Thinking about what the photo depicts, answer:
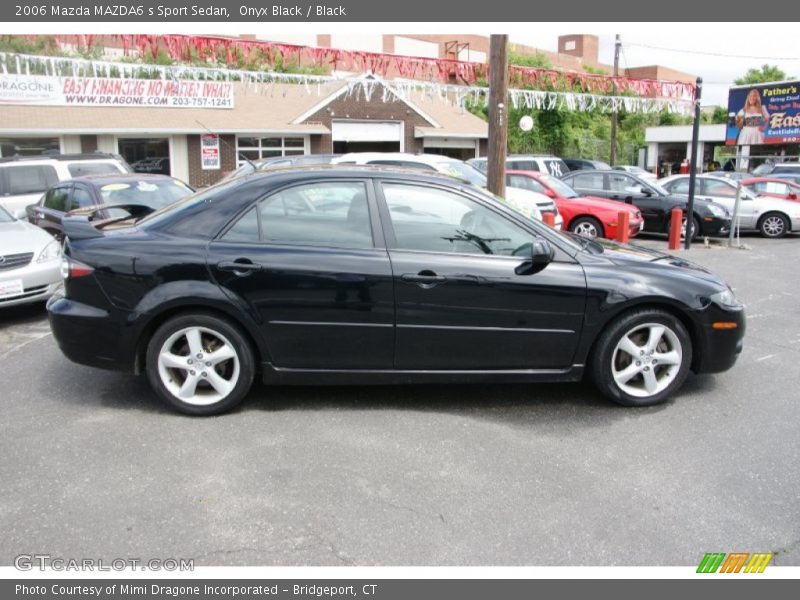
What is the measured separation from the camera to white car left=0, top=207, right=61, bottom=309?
675 centimetres

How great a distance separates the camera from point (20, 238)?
724cm

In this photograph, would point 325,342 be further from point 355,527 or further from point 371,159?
point 371,159

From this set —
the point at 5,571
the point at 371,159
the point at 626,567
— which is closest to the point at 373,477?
the point at 626,567

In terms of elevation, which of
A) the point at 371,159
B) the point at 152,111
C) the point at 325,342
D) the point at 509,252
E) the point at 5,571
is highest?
the point at 152,111

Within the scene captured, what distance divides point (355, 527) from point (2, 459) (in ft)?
7.17

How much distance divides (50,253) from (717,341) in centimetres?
652

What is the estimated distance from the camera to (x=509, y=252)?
4477mm

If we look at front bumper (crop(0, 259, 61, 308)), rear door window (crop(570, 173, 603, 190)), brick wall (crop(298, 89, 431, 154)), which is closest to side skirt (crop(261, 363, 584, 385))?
front bumper (crop(0, 259, 61, 308))

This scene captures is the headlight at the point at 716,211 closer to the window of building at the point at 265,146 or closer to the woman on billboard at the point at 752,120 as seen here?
the woman on billboard at the point at 752,120

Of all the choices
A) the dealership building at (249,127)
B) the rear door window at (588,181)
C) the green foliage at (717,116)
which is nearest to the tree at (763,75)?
the green foliage at (717,116)

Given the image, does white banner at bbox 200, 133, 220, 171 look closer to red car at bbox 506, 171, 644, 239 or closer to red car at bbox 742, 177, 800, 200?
red car at bbox 506, 171, 644, 239

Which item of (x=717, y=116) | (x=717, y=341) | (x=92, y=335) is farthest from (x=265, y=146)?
(x=717, y=116)

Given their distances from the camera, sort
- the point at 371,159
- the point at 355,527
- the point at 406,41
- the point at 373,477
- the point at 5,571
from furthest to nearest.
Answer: the point at 406,41 → the point at 371,159 → the point at 373,477 → the point at 355,527 → the point at 5,571

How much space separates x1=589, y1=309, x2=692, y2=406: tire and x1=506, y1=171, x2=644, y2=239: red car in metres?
8.33
